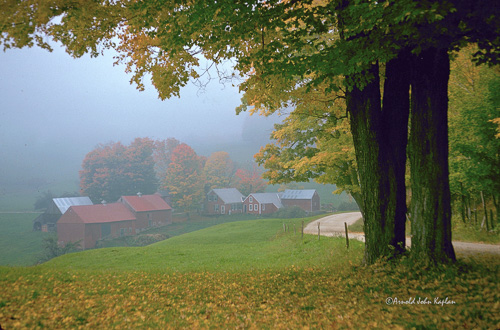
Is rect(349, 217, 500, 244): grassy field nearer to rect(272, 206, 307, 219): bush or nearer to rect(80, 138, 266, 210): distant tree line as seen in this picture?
rect(272, 206, 307, 219): bush

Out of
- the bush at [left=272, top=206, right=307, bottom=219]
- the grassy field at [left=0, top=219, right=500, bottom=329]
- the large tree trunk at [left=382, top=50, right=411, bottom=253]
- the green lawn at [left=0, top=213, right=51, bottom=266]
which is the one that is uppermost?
the large tree trunk at [left=382, top=50, right=411, bottom=253]

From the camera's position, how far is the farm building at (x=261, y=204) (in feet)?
221

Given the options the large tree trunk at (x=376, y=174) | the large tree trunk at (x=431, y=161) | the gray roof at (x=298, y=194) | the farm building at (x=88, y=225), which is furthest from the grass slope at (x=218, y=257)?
the gray roof at (x=298, y=194)

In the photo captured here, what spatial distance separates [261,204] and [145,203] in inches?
893

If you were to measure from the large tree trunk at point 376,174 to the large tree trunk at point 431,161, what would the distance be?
645 millimetres

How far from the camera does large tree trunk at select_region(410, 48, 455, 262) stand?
8.30 m

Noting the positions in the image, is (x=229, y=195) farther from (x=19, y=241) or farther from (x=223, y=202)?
(x=19, y=241)

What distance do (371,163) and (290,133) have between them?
413 inches

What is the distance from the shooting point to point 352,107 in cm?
945

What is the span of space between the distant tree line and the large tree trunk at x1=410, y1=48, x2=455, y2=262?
59268 mm

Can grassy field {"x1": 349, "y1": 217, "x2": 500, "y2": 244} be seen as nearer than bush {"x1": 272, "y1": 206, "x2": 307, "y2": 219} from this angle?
Yes

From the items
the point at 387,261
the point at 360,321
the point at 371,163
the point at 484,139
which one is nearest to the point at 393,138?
the point at 371,163

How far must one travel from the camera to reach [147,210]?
54.4 metres

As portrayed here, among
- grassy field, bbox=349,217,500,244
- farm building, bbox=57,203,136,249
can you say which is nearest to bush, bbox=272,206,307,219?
farm building, bbox=57,203,136,249
